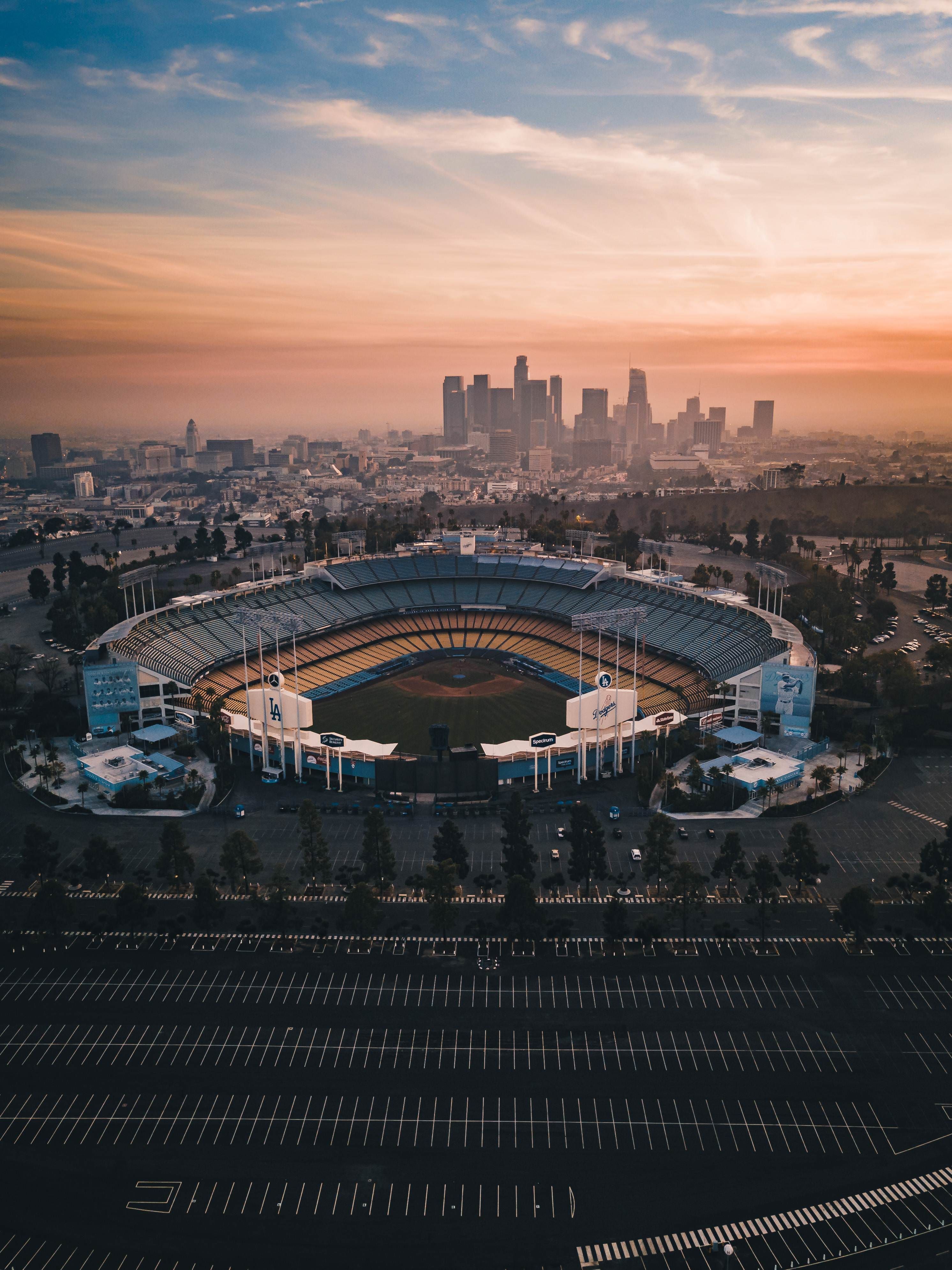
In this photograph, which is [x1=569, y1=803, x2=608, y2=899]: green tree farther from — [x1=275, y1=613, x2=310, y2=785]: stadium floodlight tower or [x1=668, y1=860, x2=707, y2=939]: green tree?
[x1=275, y1=613, x2=310, y2=785]: stadium floodlight tower

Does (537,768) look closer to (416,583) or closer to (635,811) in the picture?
(635,811)

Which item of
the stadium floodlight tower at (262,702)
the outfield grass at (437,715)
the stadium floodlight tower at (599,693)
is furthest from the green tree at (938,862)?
the stadium floodlight tower at (262,702)

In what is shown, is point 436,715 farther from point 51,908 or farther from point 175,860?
point 51,908

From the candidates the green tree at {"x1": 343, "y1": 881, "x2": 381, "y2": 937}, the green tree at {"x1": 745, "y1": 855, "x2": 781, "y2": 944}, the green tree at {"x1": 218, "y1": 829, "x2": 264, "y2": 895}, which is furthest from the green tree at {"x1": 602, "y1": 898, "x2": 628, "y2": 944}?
the green tree at {"x1": 218, "y1": 829, "x2": 264, "y2": 895}

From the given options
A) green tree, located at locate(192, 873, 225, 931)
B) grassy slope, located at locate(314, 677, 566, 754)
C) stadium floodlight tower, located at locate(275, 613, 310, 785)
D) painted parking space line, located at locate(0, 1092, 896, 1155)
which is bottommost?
painted parking space line, located at locate(0, 1092, 896, 1155)

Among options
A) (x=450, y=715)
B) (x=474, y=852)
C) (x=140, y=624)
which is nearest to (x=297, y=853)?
(x=474, y=852)

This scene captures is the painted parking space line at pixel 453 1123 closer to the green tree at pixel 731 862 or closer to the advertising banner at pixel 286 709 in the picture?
the green tree at pixel 731 862

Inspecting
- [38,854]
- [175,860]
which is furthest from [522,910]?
[38,854]
